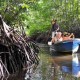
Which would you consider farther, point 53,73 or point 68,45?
point 68,45

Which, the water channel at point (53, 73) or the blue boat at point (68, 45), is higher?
the water channel at point (53, 73)

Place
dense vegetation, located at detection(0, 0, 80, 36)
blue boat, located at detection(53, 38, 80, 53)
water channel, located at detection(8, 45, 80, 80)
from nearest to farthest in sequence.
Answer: water channel, located at detection(8, 45, 80, 80)
blue boat, located at detection(53, 38, 80, 53)
dense vegetation, located at detection(0, 0, 80, 36)

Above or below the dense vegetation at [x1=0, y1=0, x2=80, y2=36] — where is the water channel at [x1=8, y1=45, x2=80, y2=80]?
above

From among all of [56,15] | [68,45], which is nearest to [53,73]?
[68,45]

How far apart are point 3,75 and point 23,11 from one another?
204 inches

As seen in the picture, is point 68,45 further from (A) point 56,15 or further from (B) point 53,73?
(A) point 56,15

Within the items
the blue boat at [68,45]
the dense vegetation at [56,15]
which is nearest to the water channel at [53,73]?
the blue boat at [68,45]

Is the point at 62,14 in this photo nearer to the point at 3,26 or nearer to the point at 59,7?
the point at 59,7

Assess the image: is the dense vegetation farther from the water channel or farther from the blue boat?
the water channel

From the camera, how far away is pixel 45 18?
3328cm

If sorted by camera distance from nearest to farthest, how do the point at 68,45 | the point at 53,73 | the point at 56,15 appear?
the point at 53,73 → the point at 68,45 → the point at 56,15

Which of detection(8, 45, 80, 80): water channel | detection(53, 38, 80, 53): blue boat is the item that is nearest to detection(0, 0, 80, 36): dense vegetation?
detection(53, 38, 80, 53): blue boat

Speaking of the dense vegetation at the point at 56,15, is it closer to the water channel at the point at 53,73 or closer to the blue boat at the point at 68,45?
the blue boat at the point at 68,45

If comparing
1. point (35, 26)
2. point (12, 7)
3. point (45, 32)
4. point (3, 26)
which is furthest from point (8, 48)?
point (35, 26)
